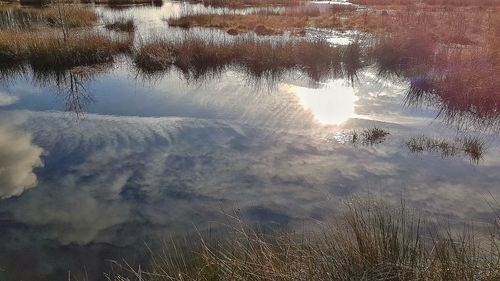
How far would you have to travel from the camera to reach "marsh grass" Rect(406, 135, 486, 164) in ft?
21.5

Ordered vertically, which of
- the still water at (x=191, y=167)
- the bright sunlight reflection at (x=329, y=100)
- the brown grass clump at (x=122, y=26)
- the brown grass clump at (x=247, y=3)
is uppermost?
the brown grass clump at (x=247, y=3)

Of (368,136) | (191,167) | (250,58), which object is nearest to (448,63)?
(368,136)

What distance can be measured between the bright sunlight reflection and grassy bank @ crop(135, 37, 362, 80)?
1.30 metres

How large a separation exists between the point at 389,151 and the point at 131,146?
14.2 feet

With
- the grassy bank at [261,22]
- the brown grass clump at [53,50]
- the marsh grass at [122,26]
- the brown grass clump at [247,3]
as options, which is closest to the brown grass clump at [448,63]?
the grassy bank at [261,22]

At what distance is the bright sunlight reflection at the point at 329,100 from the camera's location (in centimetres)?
818

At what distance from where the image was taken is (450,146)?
22.4 ft

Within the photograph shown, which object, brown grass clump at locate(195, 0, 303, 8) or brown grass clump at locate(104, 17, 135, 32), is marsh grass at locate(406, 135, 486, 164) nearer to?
brown grass clump at locate(104, 17, 135, 32)

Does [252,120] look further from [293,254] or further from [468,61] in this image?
[468,61]

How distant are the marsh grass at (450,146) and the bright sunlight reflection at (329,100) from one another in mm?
1548

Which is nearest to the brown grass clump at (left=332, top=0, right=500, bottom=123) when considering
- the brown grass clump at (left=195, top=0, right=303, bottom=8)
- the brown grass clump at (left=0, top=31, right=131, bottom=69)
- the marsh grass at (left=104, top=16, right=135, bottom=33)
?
the brown grass clump at (left=0, top=31, right=131, bottom=69)

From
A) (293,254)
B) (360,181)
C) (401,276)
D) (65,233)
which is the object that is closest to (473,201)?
(360,181)

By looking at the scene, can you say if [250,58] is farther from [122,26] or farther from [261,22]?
[122,26]

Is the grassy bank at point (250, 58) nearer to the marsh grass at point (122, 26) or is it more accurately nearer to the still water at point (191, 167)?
the still water at point (191, 167)
